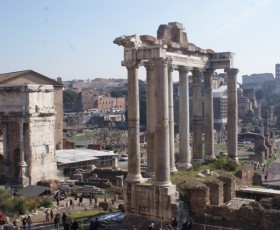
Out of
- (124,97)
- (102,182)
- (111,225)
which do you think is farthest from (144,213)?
(124,97)

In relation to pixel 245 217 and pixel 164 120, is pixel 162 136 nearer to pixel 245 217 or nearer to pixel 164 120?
pixel 164 120

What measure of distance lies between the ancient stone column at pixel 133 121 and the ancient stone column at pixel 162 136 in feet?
4.02

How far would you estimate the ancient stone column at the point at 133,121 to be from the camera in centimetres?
1923

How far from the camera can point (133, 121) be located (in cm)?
1931

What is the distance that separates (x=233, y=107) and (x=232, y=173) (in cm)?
367

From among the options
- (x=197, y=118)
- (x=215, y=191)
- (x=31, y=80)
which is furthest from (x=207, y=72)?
(x=31, y=80)

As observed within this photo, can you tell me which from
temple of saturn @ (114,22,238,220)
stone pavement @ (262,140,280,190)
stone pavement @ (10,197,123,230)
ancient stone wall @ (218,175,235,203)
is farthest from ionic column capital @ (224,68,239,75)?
stone pavement @ (262,140,280,190)

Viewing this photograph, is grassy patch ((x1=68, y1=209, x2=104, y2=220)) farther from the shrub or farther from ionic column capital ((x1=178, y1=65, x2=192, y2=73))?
ionic column capital ((x1=178, y1=65, x2=192, y2=73))

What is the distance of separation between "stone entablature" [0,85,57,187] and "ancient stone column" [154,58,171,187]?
20.3 meters

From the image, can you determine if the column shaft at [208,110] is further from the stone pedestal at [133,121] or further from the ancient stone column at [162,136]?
the ancient stone column at [162,136]

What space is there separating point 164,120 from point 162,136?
2.02ft

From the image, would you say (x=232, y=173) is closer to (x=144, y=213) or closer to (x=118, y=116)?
(x=144, y=213)

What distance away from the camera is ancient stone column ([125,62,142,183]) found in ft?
63.1

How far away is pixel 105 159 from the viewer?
46.5 m
